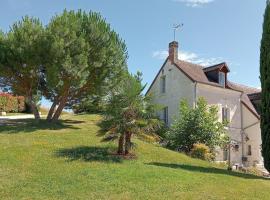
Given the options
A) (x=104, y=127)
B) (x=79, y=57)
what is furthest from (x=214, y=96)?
(x=104, y=127)

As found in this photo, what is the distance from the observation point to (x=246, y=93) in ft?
140

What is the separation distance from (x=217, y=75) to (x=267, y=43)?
17455 millimetres

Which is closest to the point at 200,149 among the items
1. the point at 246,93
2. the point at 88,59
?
the point at 88,59

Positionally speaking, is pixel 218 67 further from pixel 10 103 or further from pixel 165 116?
pixel 10 103

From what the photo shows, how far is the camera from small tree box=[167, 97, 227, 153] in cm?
2617

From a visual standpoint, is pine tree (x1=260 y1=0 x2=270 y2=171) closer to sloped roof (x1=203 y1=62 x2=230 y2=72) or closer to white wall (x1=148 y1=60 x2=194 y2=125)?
white wall (x1=148 y1=60 x2=194 y2=125)

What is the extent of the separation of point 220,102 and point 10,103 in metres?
21.9

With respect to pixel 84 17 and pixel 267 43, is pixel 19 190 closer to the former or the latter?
pixel 267 43

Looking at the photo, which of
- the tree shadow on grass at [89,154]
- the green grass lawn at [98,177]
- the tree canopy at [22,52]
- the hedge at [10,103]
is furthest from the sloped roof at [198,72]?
the hedge at [10,103]

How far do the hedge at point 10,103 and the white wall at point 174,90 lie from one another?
15.9 meters

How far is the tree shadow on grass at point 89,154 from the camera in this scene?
16.0 meters

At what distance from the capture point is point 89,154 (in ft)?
55.0

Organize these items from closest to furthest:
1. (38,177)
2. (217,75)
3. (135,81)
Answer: (38,177) < (135,81) < (217,75)

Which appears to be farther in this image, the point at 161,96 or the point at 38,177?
the point at 161,96
